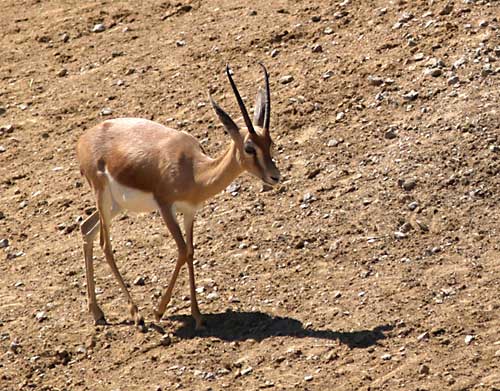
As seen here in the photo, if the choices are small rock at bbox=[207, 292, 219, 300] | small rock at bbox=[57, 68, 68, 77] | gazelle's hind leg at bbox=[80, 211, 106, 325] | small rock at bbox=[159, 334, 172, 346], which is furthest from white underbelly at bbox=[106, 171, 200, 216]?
small rock at bbox=[57, 68, 68, 77]

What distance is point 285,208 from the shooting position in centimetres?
1451

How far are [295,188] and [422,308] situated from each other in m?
2.69

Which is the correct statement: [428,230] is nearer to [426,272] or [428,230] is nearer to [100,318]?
[426,272]

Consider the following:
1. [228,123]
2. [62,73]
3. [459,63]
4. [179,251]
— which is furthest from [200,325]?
[62,73]

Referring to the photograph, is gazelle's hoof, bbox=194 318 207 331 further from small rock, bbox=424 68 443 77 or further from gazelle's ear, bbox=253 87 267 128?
small rock, bbox=424 68 443 77

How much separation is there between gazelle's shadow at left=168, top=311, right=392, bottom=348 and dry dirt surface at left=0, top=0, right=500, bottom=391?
0.06 feet

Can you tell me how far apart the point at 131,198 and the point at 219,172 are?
2.94ft

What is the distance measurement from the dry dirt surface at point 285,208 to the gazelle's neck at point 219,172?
1.05m

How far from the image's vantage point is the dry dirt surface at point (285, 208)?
1230 cm

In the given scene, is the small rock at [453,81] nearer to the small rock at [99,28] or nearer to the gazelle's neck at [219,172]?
the gazelle's neck at [219,172]

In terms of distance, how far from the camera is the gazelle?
12.7 meters

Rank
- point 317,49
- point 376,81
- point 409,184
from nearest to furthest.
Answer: point 409,184
point 376,81
point 317,49

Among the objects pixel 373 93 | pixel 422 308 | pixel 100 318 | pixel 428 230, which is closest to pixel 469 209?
pixel 428 230

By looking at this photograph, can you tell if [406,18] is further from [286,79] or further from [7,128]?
[7,128]
